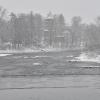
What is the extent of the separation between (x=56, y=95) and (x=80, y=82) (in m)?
3.38

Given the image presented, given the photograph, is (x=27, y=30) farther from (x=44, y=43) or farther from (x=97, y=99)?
(x=97, y=99)

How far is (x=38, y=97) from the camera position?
8.98 meters

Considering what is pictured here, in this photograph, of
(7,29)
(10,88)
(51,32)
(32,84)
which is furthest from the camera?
(51,32)

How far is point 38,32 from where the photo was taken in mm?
93875

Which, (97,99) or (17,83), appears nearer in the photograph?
(97,99)

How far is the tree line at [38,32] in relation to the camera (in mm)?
71625

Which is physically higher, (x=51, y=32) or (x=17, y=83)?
(x=51, y=32)

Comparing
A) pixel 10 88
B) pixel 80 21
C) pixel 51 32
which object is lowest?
pixel 10 88

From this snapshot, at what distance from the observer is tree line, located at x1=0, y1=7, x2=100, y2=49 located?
7162 cm

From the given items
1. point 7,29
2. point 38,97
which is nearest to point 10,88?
point 38,97

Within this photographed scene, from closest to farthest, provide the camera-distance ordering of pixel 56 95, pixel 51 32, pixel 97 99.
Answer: pixel 97 99, pixel 56 95, pixel 51 32

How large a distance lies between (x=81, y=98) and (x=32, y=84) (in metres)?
3.84

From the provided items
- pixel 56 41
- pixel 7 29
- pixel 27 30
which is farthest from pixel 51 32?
pixel 7 29

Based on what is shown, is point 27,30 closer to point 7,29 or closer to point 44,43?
point 7,29
